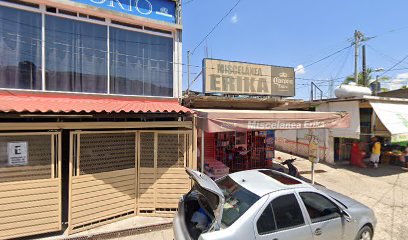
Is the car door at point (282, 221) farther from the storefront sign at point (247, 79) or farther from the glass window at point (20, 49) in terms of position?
the storefront sign at point (247, 79)

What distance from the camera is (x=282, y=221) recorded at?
3.69m

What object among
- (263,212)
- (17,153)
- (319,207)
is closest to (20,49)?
(17,153)

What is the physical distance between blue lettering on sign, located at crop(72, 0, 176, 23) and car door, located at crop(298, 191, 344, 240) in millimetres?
6479

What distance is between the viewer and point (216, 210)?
3371 millimetres

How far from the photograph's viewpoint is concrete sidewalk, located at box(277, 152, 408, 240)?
19.6 ft

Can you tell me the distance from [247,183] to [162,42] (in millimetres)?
5451

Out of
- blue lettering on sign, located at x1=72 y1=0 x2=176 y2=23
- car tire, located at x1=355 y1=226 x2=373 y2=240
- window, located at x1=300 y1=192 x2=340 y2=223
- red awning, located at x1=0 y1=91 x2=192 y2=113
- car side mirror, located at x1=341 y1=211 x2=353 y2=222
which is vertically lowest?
car tire, located at x1=355 y1=226 x2=373 y2=240

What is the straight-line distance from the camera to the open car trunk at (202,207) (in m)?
3.38

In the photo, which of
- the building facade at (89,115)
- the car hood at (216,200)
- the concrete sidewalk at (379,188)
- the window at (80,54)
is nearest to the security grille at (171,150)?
the building facade at (89,115)

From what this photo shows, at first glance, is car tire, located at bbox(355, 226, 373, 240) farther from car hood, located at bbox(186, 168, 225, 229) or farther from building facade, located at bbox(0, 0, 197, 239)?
building facade, located at bbox(0, 0, 197, 239)

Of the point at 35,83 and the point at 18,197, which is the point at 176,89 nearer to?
the point at 35,83

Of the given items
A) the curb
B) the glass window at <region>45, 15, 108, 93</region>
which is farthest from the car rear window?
the glass window at <region>45, 15, 108, 93</region>

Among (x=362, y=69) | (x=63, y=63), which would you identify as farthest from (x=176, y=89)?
(x=362, y=69)

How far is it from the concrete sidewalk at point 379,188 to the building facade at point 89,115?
210 inches
